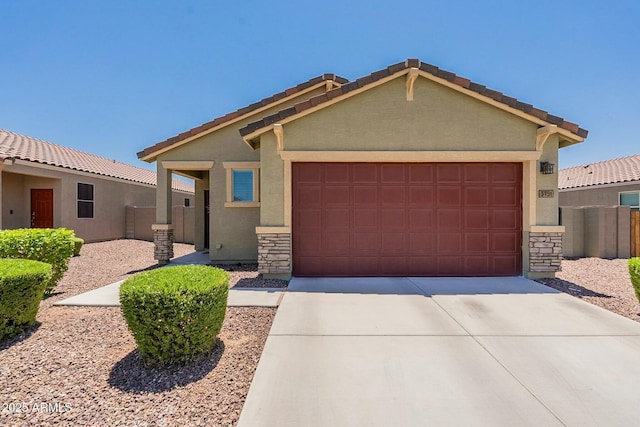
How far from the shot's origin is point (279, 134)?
724 cm

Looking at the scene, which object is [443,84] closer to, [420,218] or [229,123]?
[420,218]

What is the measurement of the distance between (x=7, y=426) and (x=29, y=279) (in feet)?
8.13

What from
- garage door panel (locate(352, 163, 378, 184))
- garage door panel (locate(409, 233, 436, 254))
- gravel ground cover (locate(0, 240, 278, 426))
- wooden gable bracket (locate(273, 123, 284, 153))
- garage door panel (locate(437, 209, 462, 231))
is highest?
wooden gable bracket (locate(273, 123, 284, 153))

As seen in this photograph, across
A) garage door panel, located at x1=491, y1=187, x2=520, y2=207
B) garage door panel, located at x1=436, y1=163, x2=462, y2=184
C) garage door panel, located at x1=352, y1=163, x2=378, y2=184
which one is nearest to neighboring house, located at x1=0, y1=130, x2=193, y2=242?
garage door panel, located at x1=352, y1=163, x2=378, y2=184

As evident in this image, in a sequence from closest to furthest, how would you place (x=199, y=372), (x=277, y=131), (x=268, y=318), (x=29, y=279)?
1. (x=199, y=372)
2. (x=29, y=279)
3. (x=268, y=318)
4. (x=277, y=131)

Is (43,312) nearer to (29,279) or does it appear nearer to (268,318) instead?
(29,279)

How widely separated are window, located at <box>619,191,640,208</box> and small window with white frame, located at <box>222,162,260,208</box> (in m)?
18.0

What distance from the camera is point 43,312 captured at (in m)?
5.23

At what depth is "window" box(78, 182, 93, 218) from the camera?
15.1 m

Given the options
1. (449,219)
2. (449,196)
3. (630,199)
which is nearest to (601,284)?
(449,219)

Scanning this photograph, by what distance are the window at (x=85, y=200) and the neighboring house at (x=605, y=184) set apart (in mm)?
26381

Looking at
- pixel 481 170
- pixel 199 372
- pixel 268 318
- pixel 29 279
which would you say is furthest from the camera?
pixel 481 170

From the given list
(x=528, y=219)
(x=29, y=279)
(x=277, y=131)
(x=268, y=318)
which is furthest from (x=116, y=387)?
(x=528, y=219)

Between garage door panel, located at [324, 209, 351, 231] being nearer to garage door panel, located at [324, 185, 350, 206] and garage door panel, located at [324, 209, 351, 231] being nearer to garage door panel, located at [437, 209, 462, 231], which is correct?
garage door panel, located at [324, 185, 350, 206]
